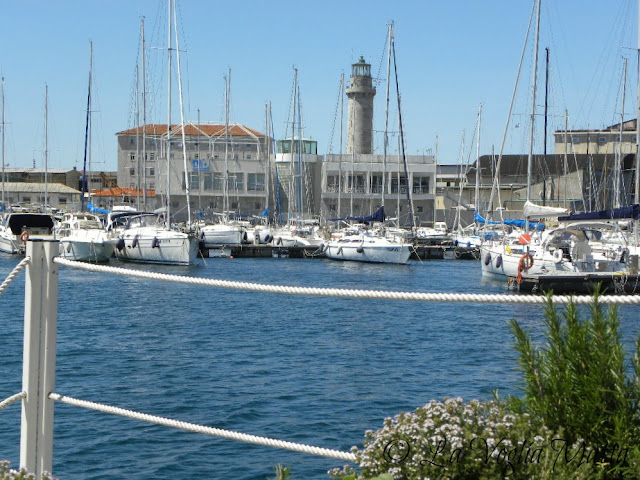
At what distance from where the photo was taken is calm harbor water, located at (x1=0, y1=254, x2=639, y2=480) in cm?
1242

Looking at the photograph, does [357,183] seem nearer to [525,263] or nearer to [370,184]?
[370,184]

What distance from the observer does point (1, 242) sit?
56750mm

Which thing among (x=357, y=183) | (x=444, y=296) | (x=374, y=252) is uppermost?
(x=357, y=183)

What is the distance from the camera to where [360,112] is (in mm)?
99562

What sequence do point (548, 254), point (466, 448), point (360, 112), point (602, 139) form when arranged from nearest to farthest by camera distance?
point (466, 448) < point (548, 254) < point (360, 112) < point (602, 139)

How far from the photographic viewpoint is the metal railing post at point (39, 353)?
3.97 metres

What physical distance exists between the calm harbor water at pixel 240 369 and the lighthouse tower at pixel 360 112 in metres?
64.8

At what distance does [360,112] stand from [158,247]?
2184 inches

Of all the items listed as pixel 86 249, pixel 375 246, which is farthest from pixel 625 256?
pixel 86 249

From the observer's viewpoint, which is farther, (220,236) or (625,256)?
(220,236)

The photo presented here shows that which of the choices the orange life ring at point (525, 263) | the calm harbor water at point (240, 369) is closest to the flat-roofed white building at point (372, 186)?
the orange life ring at point (525, 263)

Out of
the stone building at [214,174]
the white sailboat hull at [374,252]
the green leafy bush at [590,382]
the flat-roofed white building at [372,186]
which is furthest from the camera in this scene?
the stone building at [214,174]

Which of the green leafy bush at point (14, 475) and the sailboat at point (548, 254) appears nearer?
the green leafy bush at point (14, 475)

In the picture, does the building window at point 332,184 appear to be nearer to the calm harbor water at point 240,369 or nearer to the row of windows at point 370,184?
the row of windows at point 370,184
